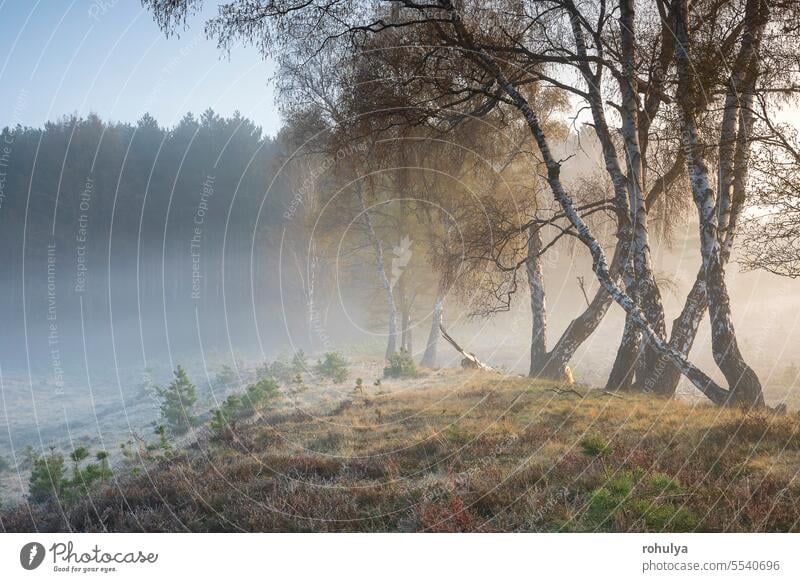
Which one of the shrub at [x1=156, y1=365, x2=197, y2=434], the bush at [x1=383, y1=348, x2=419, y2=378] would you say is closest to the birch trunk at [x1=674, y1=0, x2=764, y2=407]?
the bush at [x1=383, y1=348, x2=419, y2=378]

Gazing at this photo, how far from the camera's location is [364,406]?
11.4 metres

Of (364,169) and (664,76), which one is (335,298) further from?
(664,76)

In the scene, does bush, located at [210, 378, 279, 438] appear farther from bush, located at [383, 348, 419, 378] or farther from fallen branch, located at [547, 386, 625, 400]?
fallen branch, located at [547, 386, 625, 400]

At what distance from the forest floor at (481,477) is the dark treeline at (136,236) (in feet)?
71.7

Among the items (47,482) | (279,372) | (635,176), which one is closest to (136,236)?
(279,372)

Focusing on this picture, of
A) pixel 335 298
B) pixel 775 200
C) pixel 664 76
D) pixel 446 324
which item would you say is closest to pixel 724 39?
pixel 664 76

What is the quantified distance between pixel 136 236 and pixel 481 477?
118ft

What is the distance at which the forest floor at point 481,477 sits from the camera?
22.4ft

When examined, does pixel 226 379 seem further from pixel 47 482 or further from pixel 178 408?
pixel 47 482

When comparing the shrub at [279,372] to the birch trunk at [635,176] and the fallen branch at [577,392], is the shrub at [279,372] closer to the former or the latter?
the fallen branch at [577,392]

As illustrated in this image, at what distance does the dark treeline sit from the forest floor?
21.9 metres

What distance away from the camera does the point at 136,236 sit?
38.1m

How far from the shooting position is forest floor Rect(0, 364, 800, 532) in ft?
22.4

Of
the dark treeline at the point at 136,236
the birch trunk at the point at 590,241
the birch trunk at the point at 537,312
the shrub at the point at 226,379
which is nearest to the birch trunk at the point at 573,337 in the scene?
the birch trunk at the point at 537,312
